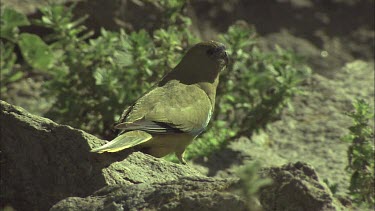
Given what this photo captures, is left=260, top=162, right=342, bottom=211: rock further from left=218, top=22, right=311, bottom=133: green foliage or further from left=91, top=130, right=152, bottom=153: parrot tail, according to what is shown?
left=218, top=22, right=311, bottom=133: green foliage

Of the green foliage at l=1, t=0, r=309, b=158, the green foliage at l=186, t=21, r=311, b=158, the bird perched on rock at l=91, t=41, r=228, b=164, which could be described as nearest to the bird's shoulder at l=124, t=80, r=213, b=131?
the bird perched on rock at l=91, t=41, r=228, b=164

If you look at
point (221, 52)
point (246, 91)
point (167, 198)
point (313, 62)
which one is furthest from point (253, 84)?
point (167, 198)

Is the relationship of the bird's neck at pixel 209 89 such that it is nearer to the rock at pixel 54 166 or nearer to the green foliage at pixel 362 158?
the green foliage at pixel 362 158

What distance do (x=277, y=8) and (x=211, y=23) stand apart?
919mm

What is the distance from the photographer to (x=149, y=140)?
5281mm

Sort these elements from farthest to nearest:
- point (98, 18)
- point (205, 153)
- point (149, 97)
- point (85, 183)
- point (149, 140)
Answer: point (98, 18)
point (205, 153)
point (149, 97)
point (149, 140)
point (85, 183)

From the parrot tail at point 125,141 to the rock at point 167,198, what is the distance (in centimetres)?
71

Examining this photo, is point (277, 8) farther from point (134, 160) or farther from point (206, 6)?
point (134, 160)

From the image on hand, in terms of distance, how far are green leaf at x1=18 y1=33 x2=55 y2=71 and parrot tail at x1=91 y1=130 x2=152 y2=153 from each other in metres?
2.37

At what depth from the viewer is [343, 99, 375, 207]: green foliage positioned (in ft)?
20.4

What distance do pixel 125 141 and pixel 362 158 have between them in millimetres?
2302

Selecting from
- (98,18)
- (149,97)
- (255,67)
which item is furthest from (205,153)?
(98,18)

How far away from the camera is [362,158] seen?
20.6 feet

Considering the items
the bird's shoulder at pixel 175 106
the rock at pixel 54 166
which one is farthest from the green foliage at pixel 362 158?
the rock at pixel 54 166
